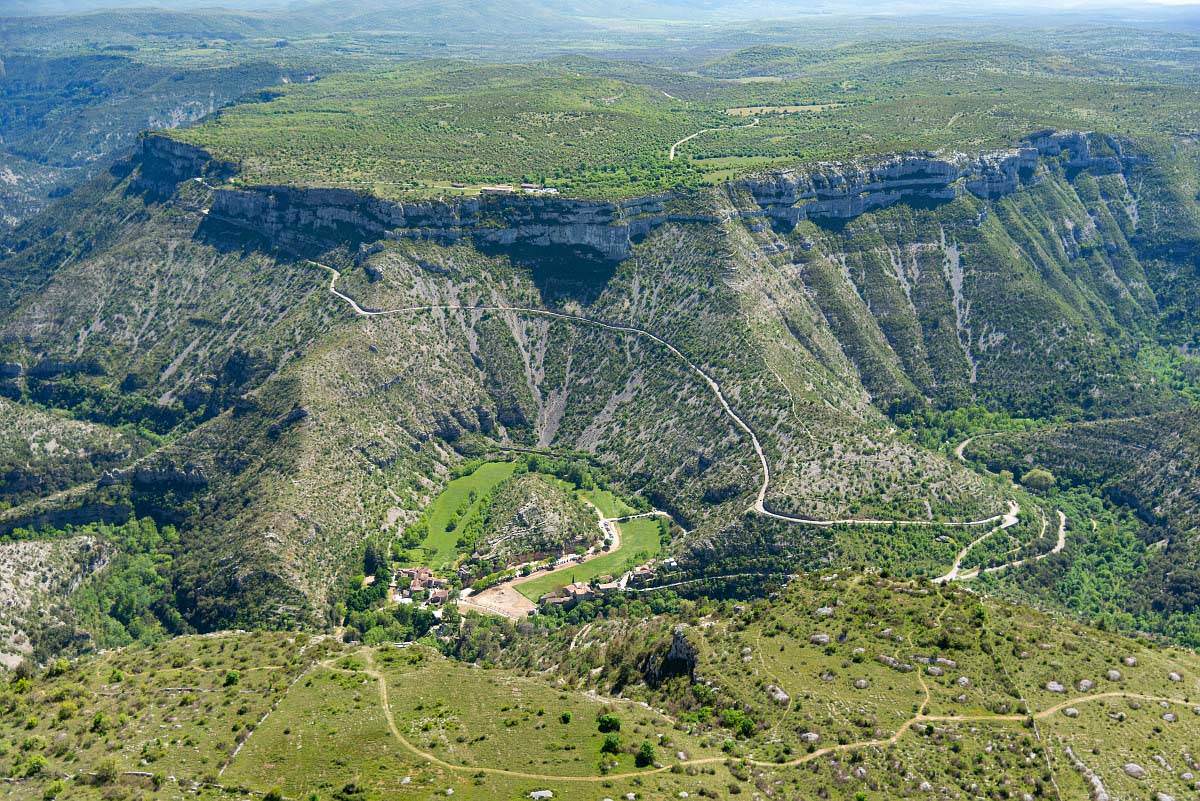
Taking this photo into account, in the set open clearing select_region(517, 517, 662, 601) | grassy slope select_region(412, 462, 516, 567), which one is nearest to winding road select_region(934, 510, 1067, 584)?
open clearing select_region(517, 517, 662, 601)

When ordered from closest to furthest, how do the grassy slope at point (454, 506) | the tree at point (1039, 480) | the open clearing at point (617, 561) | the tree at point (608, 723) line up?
1. the tree at point (608, 723)
2. the open clearing at point (617, 561)
3. the grassy slope at point (454, 506)
4. the tree at point (1039, 480)

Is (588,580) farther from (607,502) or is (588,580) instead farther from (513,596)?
(607,502)

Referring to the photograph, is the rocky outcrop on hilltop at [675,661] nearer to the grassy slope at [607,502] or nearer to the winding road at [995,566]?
the winding road at [995,566]

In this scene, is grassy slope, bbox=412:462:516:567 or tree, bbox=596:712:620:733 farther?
grassy slope, bbox=412:462:516:567

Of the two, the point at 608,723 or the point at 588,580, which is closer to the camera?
the point at 608,723

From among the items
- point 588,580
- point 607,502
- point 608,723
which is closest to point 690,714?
point 608,723

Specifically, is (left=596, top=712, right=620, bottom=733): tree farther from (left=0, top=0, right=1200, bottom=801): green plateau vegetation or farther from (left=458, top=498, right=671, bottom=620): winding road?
(left=458, top=498, right=671, bottom=620): winding road

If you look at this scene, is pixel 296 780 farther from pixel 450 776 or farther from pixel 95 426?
pixel 95 426

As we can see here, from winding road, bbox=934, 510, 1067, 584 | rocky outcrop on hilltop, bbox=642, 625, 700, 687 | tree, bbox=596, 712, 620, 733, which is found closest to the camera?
tree, bbox=596, 712, 620, 733

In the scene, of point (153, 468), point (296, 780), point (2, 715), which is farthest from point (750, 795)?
point (153, 468)

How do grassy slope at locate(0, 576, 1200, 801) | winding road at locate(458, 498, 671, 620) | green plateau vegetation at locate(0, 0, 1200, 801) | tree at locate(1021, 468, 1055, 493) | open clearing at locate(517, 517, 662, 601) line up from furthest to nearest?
tree at locate(1021, 468, 1055, 493), open clearing at locate(517, 517, 662, 601), winding road at locate(458, 498, 671, 620), green plateau vegetation at locate(0, 0, 1200, 801), grassy slope at locate(0, 576, 1200, 801)

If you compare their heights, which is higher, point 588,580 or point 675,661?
point 675,661

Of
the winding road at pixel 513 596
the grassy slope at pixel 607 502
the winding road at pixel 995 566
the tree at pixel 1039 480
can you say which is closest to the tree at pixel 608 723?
the winding road at pixel 513 596
